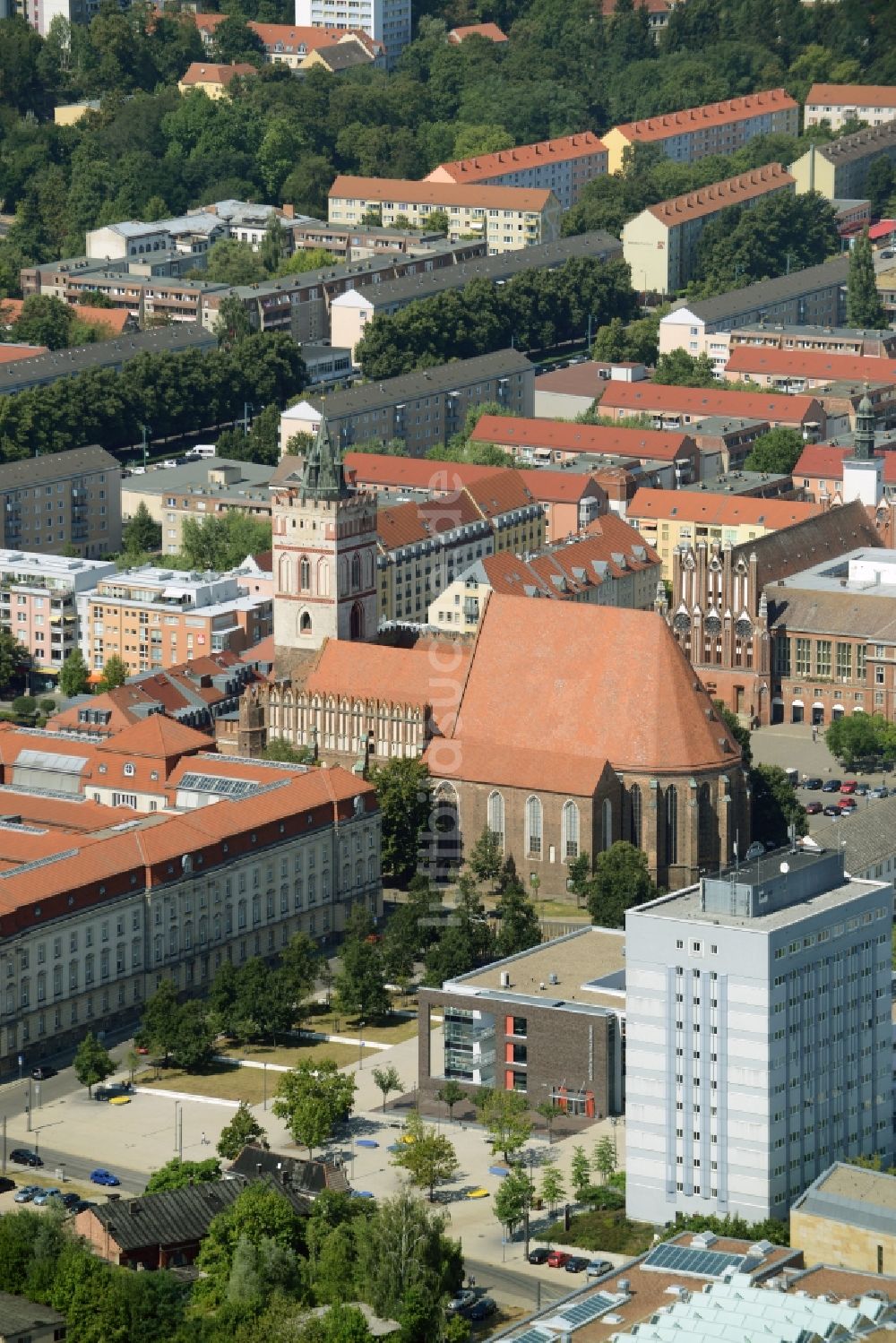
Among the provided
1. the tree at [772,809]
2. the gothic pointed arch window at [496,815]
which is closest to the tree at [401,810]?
the gothic pointed arch window at [496,815]

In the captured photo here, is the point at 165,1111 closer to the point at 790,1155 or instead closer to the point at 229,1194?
the point at 229,1194

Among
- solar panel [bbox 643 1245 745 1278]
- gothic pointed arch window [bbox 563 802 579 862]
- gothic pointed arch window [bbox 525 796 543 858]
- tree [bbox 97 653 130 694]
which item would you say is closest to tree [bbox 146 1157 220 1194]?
solar panel [bbox 643 1245 745 1278]

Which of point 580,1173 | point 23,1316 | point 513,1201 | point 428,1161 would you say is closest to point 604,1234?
point 513,1201

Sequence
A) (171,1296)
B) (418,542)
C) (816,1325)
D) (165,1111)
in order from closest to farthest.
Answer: (816,1325) < (171,1296) < (165,1111) < (418,542)

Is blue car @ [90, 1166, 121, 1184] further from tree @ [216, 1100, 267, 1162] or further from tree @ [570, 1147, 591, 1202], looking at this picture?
tree @ [570, 1147, 591, 1202]

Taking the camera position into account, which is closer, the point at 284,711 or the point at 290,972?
the point at 290,972

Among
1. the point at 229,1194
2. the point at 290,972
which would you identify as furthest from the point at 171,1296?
the point at 290,972
